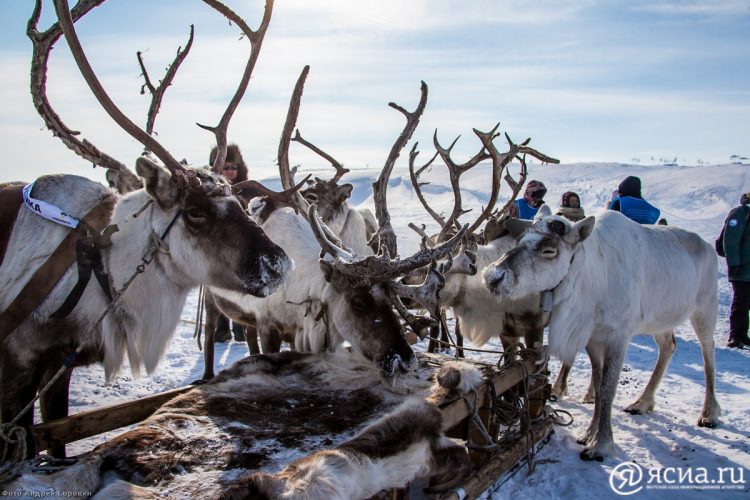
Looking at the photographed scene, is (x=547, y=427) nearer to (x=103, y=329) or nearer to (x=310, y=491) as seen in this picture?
(x=310, y=491)

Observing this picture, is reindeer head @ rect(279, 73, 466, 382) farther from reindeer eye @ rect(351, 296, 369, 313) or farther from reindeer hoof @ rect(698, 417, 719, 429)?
reindeer hoof @ rect(698, 417, 719, 429)

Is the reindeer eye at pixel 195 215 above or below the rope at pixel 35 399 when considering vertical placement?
above

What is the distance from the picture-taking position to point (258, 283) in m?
2.66

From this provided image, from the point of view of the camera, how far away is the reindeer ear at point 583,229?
12.8 feet

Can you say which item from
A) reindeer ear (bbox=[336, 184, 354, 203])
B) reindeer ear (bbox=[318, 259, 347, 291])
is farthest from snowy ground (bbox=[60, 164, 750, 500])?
reindeer ear (bbox=[336, 184, 354, 203])

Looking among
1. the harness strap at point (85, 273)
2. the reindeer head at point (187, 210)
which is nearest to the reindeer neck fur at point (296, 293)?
the reindeer head at point (187, 210)

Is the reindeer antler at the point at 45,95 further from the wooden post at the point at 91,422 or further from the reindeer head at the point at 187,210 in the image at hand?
the wooden post at the point at 91,422

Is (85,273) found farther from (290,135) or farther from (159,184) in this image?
(290,135)

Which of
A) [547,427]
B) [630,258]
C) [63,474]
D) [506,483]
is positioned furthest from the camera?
[630,258]

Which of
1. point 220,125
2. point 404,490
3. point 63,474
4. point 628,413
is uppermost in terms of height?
point 220,125

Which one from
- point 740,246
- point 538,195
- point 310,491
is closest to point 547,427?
point 310,491

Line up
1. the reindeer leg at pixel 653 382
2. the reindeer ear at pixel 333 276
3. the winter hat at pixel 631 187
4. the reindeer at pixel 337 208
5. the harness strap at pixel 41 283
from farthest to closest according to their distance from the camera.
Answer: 1. the winter hat at pixel 631 187
2. the reindeer at pixel 337 208
3. the reindeer leg at pixel 653 382
4. the reindeer ear at pixel 333 276
5. the harness strap at pixel 41 283

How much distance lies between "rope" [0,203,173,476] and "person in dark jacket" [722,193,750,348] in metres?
7.86

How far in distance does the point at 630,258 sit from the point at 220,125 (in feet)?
9.86
